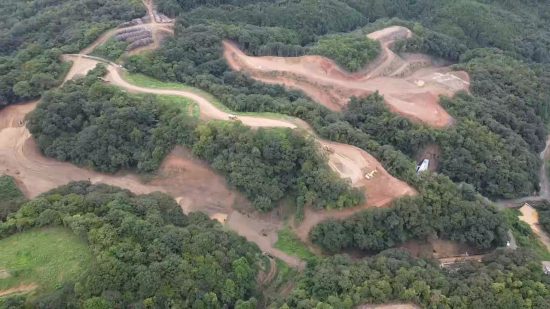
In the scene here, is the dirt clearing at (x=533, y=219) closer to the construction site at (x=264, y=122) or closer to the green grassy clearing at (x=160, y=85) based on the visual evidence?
the construction site at (x=264, y=122)

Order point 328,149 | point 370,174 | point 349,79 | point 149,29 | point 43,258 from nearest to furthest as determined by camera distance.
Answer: point 43,258, point 370,174, point 328,149, point 349,79, point 149,29

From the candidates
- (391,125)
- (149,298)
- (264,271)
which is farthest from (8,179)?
(391,125)

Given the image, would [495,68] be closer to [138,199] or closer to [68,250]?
[138,199]

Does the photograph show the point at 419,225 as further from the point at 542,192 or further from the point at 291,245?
the point at 542,192

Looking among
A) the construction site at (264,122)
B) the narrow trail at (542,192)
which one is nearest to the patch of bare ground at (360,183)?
the construction site at (264,122)

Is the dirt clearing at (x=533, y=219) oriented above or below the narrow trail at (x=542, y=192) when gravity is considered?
above

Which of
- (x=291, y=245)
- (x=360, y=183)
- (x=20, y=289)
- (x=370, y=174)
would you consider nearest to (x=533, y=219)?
(x=370, y=174)
